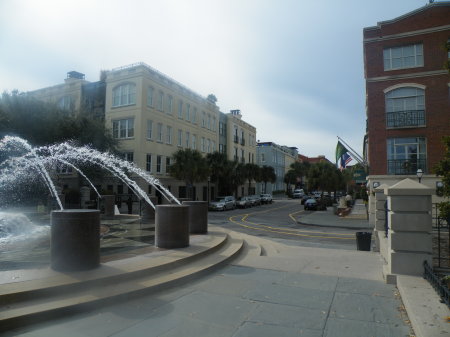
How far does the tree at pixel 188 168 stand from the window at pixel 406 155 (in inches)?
794

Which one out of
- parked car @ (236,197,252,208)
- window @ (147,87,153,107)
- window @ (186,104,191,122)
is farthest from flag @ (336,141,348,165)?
window @ (186,104,191,122)

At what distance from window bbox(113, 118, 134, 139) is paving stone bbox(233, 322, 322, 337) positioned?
3550 centimetres

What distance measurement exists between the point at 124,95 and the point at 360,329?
126 feet

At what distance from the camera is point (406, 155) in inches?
992

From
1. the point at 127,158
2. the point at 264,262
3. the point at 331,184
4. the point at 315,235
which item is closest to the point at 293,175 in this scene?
the point at 331,184

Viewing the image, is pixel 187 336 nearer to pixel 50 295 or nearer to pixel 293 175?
pixel 50 295

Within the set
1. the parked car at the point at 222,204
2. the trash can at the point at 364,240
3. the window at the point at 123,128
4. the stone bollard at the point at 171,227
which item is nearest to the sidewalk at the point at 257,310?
the stone bollard at the point at 171,227

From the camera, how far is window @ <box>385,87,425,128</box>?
24797 mm

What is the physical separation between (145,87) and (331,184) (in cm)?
2601

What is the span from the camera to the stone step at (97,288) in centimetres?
455

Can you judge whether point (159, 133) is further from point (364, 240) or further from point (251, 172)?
point (364, 240)

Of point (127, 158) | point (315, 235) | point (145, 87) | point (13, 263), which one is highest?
point (145, 87)

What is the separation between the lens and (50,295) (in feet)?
16.6

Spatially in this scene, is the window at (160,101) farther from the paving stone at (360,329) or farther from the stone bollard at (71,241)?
the paving stone at (360,329)
